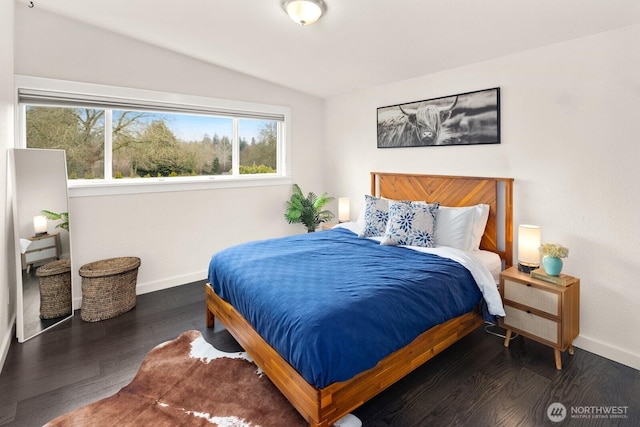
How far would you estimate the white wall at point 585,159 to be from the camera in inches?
90.7

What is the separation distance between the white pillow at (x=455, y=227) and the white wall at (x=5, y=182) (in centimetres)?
341

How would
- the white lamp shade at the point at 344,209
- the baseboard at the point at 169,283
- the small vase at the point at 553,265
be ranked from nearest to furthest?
1. the small vase at the point at 553,265
2. the baseboard at the point at 169,283
3. the white lamp shade at the point at 344,209

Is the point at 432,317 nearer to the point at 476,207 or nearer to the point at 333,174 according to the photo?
the point at 476,207

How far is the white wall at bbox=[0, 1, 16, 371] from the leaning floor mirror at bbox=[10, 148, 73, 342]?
78 millimetres

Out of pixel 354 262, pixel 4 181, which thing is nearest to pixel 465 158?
pixel 354 262

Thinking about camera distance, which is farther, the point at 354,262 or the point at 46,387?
the point at 354,262

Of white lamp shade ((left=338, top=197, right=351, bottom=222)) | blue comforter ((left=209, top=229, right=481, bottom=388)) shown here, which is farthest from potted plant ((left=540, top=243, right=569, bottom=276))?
white lamp shade ((left=338, top=197, right=351, bottom=222))

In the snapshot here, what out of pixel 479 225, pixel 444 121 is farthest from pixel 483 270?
pixel 444 121

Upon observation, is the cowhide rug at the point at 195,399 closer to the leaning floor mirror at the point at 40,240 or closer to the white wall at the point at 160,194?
the leaning floor mirror at the point at 40,240

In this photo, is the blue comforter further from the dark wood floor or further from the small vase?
the small vase

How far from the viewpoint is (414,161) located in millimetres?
3732

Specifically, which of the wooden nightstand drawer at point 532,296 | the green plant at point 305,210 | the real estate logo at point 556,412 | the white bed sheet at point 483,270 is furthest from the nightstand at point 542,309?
the green plant at point 305,210

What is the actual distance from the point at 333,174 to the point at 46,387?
3.72 m

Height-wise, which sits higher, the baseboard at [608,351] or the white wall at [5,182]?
the white wall at [5,182]
